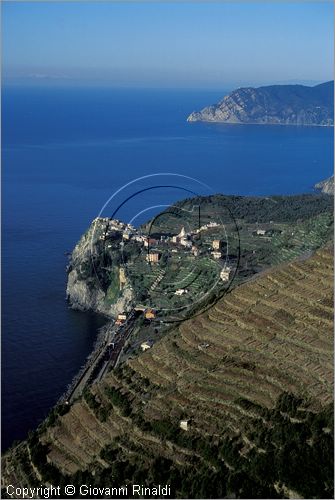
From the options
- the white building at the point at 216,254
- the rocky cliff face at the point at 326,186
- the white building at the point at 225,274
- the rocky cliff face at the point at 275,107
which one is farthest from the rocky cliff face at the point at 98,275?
the rocky cliff face at the point at 275,107

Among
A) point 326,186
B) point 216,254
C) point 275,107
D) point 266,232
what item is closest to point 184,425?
point 216,254

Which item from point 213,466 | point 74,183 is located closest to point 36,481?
point 213,466

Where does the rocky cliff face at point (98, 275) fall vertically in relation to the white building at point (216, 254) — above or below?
below

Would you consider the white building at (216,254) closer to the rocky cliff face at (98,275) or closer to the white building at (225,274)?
the white building at (225,274)

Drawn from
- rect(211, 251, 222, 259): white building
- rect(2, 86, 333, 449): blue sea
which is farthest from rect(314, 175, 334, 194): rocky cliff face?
rect(211, 251, 222, 259): white building

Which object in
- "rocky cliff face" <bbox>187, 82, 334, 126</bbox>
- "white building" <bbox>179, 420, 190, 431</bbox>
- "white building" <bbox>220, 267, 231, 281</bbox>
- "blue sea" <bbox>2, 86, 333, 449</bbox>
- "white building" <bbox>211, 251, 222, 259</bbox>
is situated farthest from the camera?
"rocky cliff face" <bbox>187, 82, 334, 126</bbox>

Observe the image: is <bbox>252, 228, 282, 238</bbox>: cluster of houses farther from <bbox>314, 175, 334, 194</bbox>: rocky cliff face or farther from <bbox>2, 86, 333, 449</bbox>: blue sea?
<bbox>314, 175, 334, 194</bbox>: rocky cliff face
